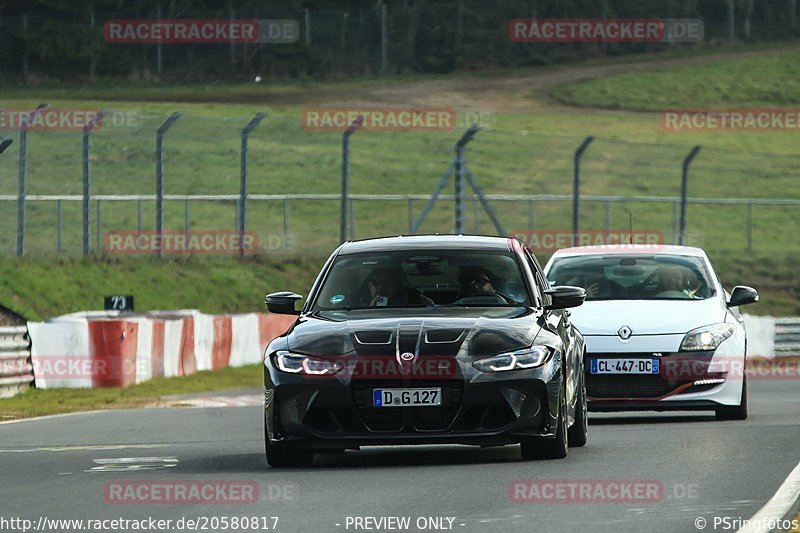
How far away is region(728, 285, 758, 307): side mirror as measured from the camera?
1630 cm

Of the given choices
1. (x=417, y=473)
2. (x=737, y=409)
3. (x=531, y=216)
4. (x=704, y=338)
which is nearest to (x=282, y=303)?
(x=417, y=473)

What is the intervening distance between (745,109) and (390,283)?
50886mm

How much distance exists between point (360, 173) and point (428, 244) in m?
35.4

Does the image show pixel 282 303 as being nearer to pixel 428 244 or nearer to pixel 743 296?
pixel 428 244

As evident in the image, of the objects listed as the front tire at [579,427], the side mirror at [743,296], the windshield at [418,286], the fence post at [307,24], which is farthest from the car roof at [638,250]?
the fence post at [307,24]

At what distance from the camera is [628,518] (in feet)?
31.0

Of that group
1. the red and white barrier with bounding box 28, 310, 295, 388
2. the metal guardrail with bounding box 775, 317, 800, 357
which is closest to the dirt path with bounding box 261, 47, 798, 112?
the metal guardrail with bounding box 775, 317, 800, 357

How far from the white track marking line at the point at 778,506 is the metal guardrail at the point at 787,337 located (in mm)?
21540

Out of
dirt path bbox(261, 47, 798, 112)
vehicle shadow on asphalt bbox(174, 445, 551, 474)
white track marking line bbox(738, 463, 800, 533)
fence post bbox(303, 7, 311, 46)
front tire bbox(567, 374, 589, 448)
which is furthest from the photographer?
fence post bbox(303, 7, 311, 46)

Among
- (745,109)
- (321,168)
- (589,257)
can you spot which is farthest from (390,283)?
(745,109)

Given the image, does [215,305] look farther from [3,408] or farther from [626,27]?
[626,27]

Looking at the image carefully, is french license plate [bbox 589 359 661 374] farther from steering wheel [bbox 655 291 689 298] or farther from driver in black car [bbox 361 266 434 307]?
driver in black car [bbox 361 266 434 307]

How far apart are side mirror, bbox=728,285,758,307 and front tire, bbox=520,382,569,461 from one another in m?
4.43

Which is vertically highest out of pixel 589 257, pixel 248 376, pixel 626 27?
pixel 626 27
